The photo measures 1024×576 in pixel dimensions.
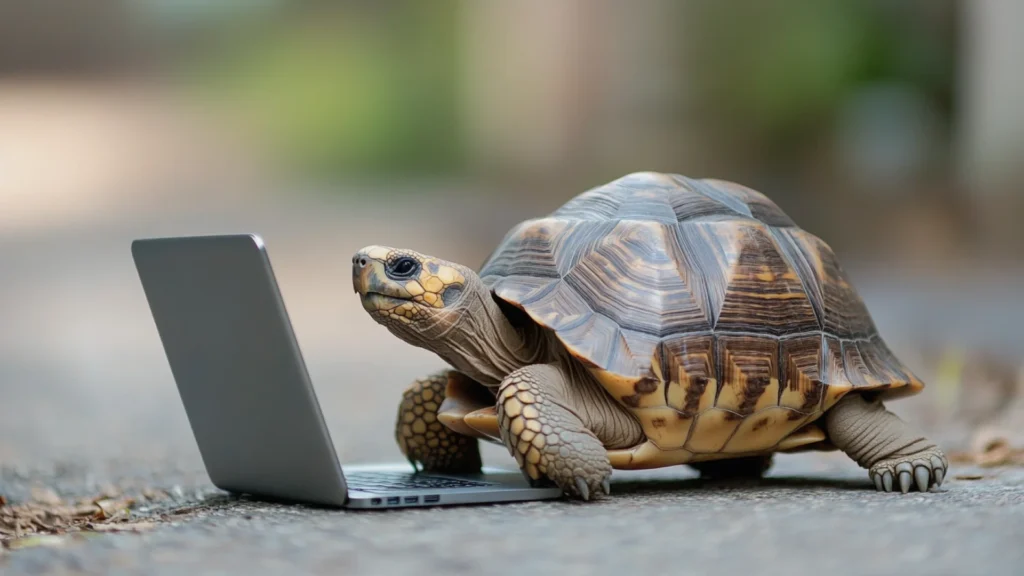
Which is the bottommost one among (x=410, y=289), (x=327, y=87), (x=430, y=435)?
(x=430, y=435)

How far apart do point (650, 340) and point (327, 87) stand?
12.8 m

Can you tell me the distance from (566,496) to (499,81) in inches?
571


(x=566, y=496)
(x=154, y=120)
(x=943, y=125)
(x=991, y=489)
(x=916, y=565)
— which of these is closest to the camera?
(x=916, y=565)

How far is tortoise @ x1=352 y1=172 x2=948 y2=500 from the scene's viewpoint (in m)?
2.23

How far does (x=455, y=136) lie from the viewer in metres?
16.1

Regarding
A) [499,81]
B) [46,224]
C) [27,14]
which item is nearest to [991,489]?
[46,224]

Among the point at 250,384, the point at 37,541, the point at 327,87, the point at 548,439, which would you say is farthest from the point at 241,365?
the point at 327,87

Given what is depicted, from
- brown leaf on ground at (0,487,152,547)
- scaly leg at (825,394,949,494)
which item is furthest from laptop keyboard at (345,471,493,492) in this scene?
scaly leg at (825,394,949,494)

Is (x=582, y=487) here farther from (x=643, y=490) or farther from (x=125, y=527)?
(x=125, y=527)

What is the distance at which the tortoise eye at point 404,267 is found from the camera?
90.1 inches

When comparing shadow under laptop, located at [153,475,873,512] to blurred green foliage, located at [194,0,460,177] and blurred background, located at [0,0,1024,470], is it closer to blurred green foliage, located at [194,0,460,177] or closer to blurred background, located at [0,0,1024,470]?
blurred background, located at [0,0,1024,470]

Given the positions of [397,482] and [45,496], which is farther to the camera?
[45,496]

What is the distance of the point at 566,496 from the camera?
226 cm

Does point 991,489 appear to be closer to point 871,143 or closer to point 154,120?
point 154,120
